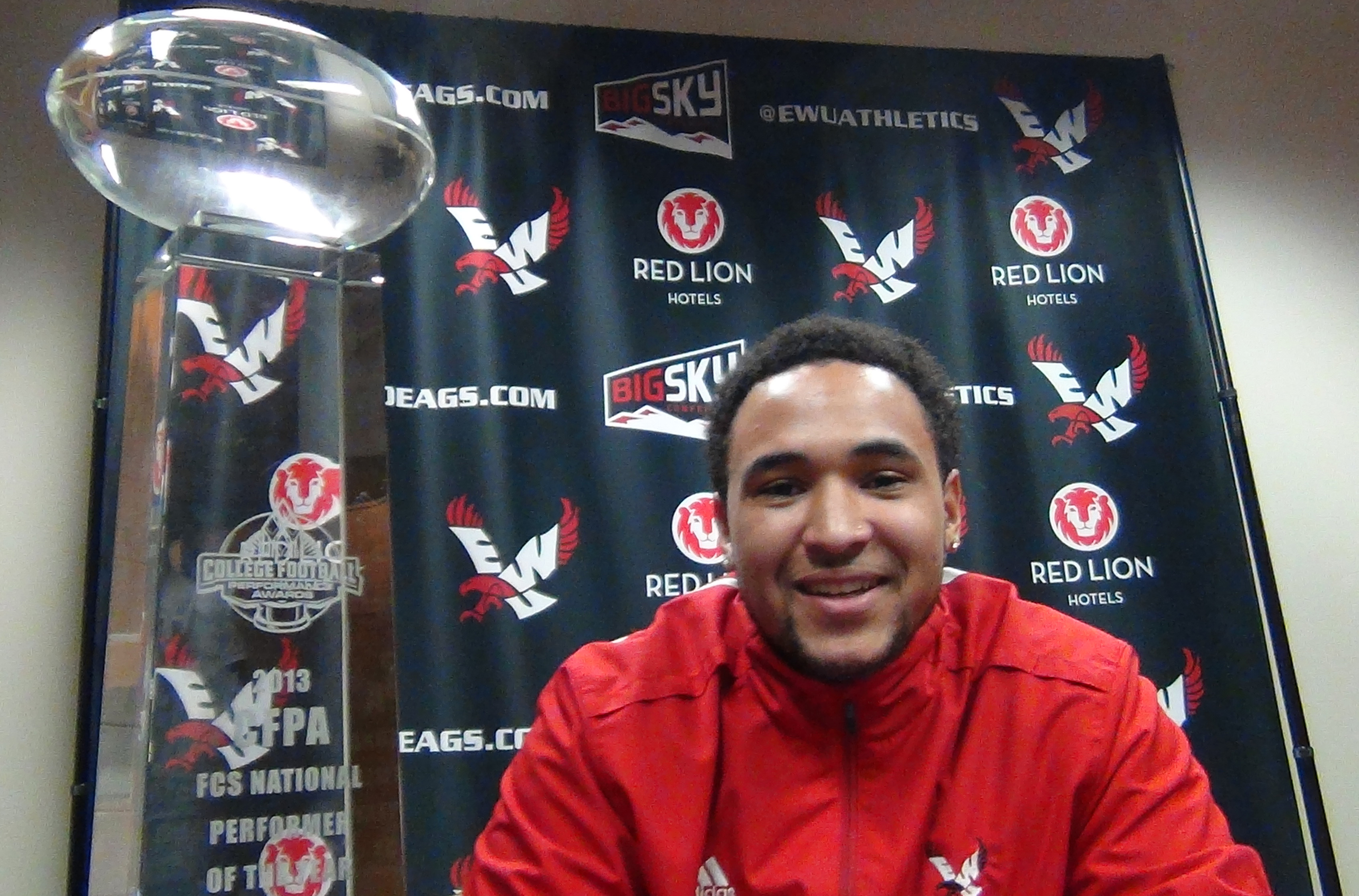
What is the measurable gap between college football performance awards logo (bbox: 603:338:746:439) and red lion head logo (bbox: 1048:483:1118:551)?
759 mm

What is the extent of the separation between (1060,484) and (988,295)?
0.44 metres

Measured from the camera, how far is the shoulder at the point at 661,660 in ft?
3.28

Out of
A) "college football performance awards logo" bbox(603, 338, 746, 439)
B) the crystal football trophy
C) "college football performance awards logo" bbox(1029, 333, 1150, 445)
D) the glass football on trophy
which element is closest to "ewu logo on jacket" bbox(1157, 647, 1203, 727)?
"college football performance awards logo" bbox(1029, 333, 1150, 445)

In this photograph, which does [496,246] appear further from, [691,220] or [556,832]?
[556,832]

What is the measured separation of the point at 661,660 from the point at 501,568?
91cm

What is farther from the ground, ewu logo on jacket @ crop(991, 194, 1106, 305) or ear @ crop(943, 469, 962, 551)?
ewu logo on jacket @ crop(991, 194, 1106, 305)

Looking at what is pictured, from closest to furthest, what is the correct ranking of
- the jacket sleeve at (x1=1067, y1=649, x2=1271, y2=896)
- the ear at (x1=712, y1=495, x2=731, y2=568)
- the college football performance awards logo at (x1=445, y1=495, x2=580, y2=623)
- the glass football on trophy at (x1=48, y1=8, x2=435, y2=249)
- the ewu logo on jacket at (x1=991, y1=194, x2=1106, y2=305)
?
the jacket sleeve at (x1=1067, y1=649, x2=1271, y2=896) → the glass football on trophy at (x1=48, y1=8, x2=435, y2=249) → the ear at (x1=712, y1=495, x2=731, y2=568) → the college football performance awards logo at (x1=445, y1=495, x2=580, y2=623) → the ewu logo on jacket at (x1=991, y1=194, x2=1106, y2=305)

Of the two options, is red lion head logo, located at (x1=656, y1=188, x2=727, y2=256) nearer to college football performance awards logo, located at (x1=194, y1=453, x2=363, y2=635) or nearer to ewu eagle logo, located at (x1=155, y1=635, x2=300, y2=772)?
college football performance awards logo, located at (x1=194, y1=453, x2=363, y2=635)

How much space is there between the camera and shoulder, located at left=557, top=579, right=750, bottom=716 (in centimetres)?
100

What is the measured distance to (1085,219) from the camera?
2281 mm

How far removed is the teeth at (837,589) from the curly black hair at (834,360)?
188mm

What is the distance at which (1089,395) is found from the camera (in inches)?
85.3

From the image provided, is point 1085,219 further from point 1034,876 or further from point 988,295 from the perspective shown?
point 1034,876

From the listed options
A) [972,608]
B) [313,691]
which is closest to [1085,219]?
[972,608]
